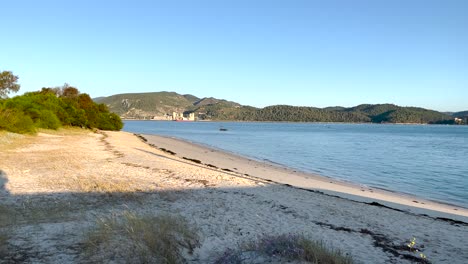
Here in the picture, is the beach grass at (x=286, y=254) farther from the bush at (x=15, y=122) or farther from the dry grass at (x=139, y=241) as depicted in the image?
the bush at (x=15, y=122)

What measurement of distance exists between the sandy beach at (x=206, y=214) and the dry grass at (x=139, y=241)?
14 cm

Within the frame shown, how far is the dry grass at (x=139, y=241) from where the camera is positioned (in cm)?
611

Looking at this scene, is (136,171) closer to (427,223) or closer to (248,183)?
(248,183)

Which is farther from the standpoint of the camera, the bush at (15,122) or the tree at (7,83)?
the tree at (7,83)

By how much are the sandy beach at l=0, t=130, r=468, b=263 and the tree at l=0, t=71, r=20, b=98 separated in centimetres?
3564

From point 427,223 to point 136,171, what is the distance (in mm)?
11896

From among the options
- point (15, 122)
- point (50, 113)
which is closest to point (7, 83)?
point (50, 113)

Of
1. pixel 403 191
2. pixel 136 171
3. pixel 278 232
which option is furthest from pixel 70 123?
pixel 278 232

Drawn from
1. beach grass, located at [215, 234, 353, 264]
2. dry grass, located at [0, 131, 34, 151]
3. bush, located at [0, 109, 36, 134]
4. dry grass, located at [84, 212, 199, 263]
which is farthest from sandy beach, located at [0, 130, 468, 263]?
bush, located at [0, 109, 36, 134]

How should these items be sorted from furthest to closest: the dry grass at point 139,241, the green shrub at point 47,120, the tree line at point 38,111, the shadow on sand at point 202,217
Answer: the green shrub at point 47,120 → the tree line at point 38,111 → the shadow on sand at point 202,217 → the dry grass at point 139,241

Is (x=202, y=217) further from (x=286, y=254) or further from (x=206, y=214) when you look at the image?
(x=286, y=254)

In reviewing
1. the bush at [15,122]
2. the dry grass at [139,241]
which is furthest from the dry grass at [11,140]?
the dry grass at [139,241]

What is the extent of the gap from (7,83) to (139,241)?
4972cm

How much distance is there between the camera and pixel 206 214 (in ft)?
32.4
